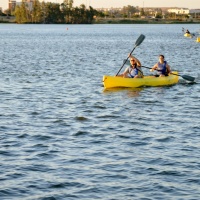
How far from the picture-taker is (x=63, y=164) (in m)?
16.0

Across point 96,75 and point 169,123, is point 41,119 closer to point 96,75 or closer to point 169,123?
point 169,123

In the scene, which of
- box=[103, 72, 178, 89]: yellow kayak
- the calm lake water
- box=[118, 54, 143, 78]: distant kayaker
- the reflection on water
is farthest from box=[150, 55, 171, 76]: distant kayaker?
the reflection on water

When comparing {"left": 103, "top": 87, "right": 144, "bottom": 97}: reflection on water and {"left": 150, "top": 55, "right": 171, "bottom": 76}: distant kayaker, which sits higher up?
{"left": 150, "top": 55, "right": 171, "bottom": 76}: distant kayaker

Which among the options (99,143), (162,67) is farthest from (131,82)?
(99,143)

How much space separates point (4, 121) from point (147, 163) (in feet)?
22.5

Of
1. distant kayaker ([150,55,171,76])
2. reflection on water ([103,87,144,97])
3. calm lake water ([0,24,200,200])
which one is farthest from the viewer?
distant kayaker ([150,55,171,76])

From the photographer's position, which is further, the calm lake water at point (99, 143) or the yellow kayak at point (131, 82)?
the yellow kayak at point (131, 82)

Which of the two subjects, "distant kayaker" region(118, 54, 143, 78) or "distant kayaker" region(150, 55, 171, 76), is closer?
"distant kayaker" region(118, 54, 143, 78)

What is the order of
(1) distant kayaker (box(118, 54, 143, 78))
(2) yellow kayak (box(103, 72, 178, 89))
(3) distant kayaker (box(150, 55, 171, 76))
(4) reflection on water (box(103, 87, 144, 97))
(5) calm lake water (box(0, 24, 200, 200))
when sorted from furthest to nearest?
(3) distant kayaker (box(150, 55, 171, 76)) < (1) distant kayaker (box(118, 54, 143, 78)) < (2) yellow kayak (box(103, 72, 178, 89)) < (4) reflection on water (box(103, 87, 144, 97)) < (5) calm lake water (box(0, 24, 200, 200))

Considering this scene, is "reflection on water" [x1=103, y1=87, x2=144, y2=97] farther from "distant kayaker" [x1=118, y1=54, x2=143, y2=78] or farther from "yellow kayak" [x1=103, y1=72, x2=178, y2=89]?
"distant kayaker" [x1=118, y1=54, x2=143, y2=78]

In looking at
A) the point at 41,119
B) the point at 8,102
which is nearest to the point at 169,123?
the point at 41,119

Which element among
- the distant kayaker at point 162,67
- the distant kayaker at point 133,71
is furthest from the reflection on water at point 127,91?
the distant kayaker at point 162,67

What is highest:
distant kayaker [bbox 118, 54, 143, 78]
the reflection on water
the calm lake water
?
distant kayaker [bbox 118, 54, 143, 78]

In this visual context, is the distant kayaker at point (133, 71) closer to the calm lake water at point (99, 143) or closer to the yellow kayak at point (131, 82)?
the yellow kayak at point (131, 82)
